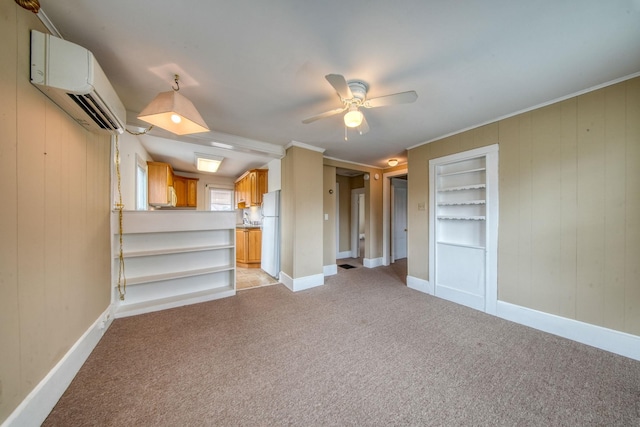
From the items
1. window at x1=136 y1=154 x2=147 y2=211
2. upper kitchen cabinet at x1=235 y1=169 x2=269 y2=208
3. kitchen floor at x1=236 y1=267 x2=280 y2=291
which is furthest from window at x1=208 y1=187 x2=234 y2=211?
kitchen floor at x1=236 y1=267 x2=280 y2=291

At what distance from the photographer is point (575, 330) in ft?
6.93

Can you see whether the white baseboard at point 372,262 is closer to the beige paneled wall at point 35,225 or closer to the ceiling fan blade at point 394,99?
the ceiling fan blade at point 394,99

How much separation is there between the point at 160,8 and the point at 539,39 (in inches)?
95.2

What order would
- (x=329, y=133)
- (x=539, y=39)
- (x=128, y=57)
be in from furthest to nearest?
(x=329, y=133)
(x=128, y=57)
(x=539, y=39)

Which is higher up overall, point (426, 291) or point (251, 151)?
point (251, 151)

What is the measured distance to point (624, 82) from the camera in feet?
6.14

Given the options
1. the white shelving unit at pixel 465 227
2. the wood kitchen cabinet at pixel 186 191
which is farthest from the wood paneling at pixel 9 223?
the wood kitchen cabinet at pixel 186 191

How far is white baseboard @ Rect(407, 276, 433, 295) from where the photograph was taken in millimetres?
3363

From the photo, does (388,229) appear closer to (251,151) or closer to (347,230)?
(347,230)

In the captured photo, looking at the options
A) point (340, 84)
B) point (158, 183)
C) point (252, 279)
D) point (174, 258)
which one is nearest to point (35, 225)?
point (174, 258)

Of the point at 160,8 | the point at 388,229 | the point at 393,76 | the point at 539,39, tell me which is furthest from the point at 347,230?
the point at 160,8

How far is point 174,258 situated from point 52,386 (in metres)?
1.80

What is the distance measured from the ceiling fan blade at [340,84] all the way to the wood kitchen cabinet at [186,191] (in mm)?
5256

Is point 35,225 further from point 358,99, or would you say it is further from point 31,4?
point 358,99
